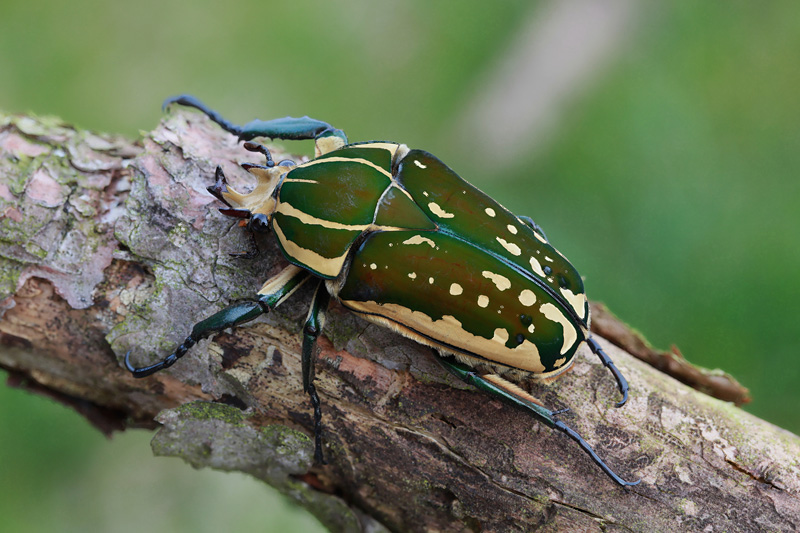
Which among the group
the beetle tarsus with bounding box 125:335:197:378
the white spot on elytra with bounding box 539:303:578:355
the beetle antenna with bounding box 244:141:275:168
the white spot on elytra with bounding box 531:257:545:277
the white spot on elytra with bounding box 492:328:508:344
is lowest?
the beetle tarsus with bounding box 125:335:197:378

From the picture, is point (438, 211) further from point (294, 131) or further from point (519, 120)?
point (519, 120)

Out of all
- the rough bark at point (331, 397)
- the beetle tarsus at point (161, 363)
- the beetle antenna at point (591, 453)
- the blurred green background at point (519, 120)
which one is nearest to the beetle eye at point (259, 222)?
the rough bark at point (331, 397)

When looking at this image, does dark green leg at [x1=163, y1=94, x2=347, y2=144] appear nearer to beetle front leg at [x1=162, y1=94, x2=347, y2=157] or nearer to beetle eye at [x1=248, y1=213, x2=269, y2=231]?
beetle front leg at [x1=162, y1=94, x2=347, y2=157]

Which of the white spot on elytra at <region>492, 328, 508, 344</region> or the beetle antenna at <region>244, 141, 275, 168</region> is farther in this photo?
the beetle antenna at <region>244, 141, 275, 168</region>

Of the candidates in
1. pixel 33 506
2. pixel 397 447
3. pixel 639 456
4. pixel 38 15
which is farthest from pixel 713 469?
pixel 38 15

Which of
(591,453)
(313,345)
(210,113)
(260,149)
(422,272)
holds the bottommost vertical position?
(313,345)

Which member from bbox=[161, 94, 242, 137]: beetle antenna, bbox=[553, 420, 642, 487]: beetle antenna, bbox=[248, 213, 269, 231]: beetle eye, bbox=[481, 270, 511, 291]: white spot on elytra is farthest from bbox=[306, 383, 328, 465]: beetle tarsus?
bbox=[161, 94, 242, 137]: beetle antenna

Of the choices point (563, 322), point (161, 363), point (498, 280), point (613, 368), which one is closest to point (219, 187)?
point (161, 363)
